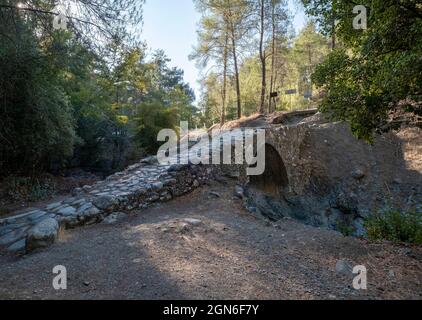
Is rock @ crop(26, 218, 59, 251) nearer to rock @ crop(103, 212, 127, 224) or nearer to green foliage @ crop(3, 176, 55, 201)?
rock @ crop(103, 212, 127, 224)

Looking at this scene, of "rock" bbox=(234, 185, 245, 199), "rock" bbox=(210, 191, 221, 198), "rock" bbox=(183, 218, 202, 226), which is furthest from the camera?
"rock" bbox=(234, 185, 245, 199)

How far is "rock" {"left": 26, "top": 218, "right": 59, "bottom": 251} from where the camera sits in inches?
171

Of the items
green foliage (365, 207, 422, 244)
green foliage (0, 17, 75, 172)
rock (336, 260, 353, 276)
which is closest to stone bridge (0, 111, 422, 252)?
green foliage (0, 17, 75, 172)

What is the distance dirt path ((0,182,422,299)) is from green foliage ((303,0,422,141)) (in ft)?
6.01

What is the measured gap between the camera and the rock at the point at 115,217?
221 inches

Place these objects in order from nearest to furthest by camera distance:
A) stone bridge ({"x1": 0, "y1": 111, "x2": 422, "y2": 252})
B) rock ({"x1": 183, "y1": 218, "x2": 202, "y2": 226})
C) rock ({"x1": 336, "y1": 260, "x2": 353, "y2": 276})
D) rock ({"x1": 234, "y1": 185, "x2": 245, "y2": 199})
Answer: rock ({"x1": 336, "y1": 260, "x2": 353, "y2": 276}) → rock ({"x1": 183, "y1": 218, "x2": 202, "y2": 226}) → stone bridge ({"x1": 0, "y1": 111, "x2": 422, "y2": 252}) → rock ({"x1": 234, "y1": 185, "x2": 245, "y2": 199})

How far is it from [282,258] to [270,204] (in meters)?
5.96

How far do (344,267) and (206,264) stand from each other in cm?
182

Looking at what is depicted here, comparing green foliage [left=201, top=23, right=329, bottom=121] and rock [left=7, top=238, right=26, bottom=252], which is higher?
green foliage [left=201, top=23, right=329, bottom=121]

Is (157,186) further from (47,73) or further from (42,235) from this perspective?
(47,73)

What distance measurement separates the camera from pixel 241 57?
18.5 meters

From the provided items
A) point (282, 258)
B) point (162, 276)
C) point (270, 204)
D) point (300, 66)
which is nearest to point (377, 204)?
point (270, 204)

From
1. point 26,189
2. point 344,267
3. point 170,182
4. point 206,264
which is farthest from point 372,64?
point 26,189
